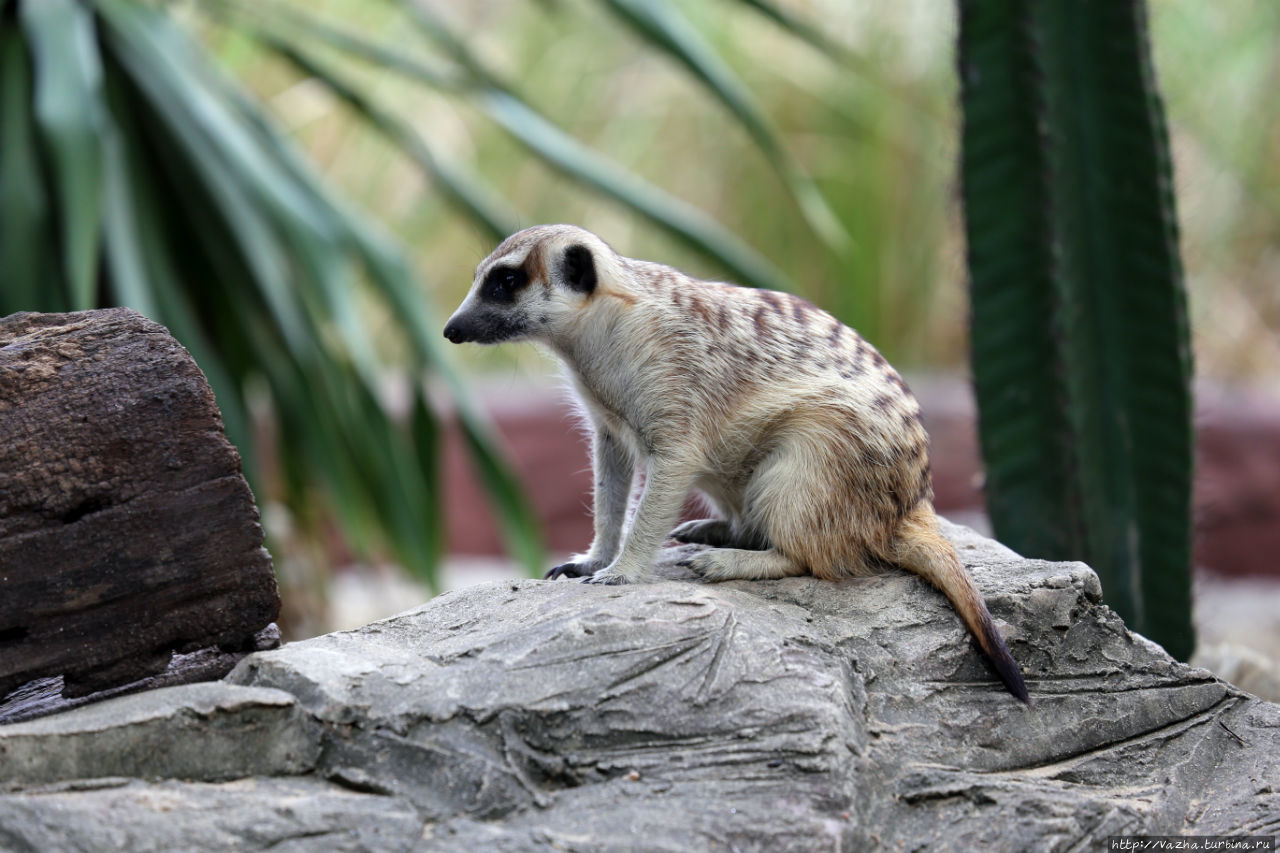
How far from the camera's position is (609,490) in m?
2.75

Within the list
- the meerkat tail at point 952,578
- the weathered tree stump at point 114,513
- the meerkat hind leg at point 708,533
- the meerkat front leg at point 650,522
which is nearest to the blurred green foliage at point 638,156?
the meerkat hind leg at point 708,533

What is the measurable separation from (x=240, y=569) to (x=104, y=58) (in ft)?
9.90

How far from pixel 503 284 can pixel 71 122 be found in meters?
1.92

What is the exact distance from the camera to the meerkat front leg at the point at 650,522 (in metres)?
2.43

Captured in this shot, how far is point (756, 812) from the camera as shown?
1.86 meters

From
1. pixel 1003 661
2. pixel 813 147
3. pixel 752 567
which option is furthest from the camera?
pixel 813 147

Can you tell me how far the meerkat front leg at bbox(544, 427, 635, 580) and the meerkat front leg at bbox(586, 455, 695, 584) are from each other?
249 mm

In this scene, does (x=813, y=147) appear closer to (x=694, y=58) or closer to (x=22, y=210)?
(x=694, y=58)

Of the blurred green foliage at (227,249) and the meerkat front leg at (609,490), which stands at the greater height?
the blurred green foliage at (227,249)

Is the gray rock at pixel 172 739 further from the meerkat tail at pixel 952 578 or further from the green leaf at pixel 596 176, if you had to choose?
the green leaf at pixel 596 176

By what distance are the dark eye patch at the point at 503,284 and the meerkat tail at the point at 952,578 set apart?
34.2 inches

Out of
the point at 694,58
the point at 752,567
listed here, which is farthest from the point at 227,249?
the point at 752,567

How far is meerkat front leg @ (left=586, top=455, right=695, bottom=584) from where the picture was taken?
243 centimetres

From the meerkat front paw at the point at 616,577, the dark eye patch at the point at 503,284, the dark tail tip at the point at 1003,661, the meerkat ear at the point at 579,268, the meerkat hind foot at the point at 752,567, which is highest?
the meerkat ear at the point at 579,268
